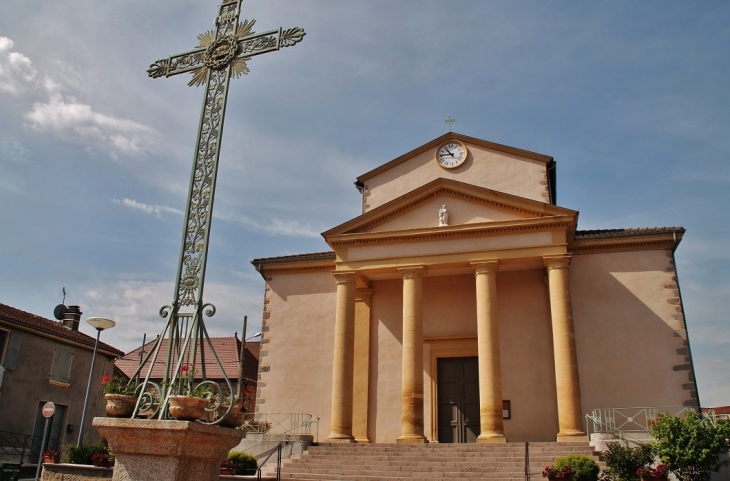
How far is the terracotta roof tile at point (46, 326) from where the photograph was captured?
22.4 metres

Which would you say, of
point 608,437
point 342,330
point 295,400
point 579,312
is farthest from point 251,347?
point 608,437

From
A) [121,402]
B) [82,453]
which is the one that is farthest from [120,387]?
[82,453]

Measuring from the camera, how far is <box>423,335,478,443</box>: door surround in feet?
62.7

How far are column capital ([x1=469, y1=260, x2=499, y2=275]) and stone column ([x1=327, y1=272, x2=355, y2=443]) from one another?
149 inches

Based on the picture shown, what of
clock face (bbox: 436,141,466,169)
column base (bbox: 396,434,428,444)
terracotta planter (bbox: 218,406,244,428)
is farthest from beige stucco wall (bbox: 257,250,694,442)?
terracotta planter (bbox: 218,406,244,428)

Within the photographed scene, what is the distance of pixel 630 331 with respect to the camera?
1792 centimetres

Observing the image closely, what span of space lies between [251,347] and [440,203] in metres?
23.4

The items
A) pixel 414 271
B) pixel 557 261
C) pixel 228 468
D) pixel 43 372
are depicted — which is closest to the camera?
pixel 228 468

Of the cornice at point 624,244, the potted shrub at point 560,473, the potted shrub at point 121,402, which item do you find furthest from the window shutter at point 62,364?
the potted shrub at point 121,402

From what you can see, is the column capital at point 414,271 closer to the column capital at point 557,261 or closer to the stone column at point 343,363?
the stone column at point 343,363

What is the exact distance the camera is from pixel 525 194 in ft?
66.6

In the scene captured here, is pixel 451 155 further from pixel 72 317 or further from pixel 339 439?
pixel 72 317

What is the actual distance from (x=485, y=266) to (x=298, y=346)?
7.03 meters

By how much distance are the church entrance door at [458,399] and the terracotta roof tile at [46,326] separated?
49.4 ft
